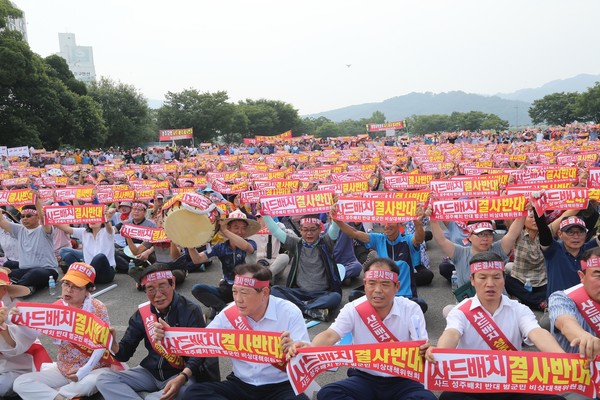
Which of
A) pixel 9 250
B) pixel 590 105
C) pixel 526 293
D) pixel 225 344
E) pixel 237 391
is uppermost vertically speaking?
pixel 590 105

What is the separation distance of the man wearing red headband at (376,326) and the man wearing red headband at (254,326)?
0.22 meters

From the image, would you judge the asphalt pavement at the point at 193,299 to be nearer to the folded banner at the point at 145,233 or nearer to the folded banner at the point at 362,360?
the folded banner at the point at 145,233

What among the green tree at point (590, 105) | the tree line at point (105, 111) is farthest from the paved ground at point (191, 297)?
the green tree at point (590, 105)

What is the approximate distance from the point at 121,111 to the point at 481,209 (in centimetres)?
5370

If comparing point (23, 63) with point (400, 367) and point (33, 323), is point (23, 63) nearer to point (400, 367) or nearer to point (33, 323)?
point (33, 323)

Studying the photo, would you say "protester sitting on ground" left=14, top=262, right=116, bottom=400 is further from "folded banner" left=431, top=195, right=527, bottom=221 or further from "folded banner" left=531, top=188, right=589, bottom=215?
"folded banner" left=531, top=188, right=589, bottom=215

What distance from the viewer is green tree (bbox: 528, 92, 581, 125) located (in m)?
78.4

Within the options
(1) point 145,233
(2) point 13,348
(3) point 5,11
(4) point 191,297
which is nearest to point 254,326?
(2) point 13,348

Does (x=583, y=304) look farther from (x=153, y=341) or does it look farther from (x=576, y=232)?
(x=153, y=341)

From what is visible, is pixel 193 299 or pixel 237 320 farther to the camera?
pixel 193 299

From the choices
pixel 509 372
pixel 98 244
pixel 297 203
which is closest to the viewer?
pixel 509 372

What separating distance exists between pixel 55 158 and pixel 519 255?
3073 cm

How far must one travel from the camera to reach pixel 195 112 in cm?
6494

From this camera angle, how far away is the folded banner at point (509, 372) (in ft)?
10.9
